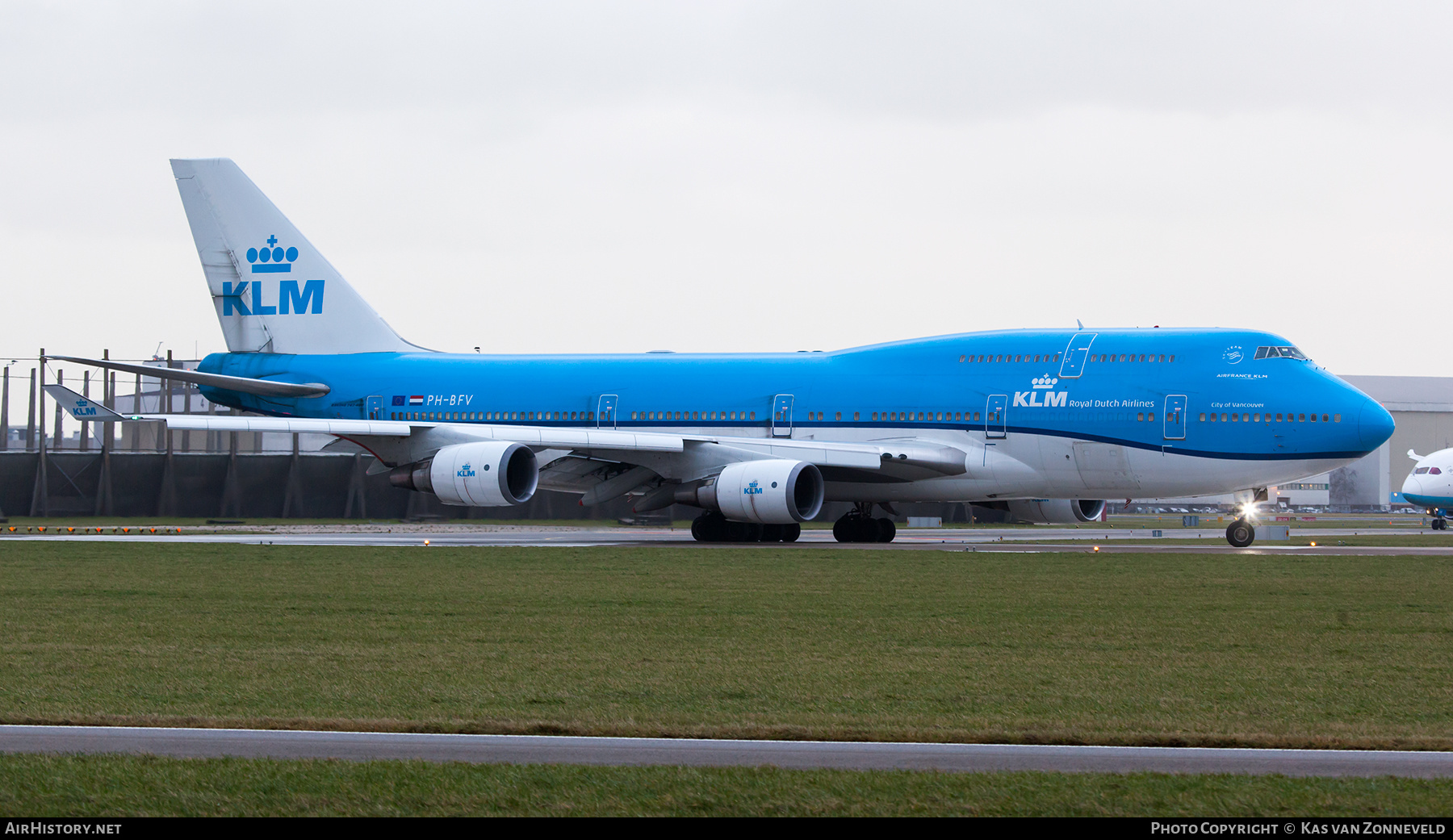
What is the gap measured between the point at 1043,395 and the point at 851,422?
15.1ft

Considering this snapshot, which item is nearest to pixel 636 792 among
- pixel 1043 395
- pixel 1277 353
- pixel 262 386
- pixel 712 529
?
pixel 1043 395

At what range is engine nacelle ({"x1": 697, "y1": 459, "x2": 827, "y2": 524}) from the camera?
114 ft

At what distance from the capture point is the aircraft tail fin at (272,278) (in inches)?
1769

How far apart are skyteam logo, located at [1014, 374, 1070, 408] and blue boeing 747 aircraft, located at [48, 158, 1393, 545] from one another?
0.13 feet

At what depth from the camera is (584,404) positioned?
40844 mm

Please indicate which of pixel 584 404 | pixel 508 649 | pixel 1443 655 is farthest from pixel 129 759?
pixel 584 404

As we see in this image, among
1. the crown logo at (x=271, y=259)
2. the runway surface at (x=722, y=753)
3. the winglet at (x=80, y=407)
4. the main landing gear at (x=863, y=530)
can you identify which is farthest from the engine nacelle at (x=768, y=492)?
the runway surface at (x=722, y=753)

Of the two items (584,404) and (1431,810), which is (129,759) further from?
(584,404)

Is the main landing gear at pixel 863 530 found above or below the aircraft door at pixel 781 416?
below

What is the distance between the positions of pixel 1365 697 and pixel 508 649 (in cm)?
745

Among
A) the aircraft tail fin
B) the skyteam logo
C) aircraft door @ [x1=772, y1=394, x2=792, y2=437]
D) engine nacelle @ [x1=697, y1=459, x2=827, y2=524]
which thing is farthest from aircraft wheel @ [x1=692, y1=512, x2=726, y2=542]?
the aircraft tail fin

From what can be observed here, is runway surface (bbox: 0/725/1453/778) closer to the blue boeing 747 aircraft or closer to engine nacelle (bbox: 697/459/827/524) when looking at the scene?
engine nacelle (bbox: 697/459/827/524)

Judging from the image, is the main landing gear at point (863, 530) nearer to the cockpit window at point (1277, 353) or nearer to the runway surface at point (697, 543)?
the runway surface at point (697, 543)

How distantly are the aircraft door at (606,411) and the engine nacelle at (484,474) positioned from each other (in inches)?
145
